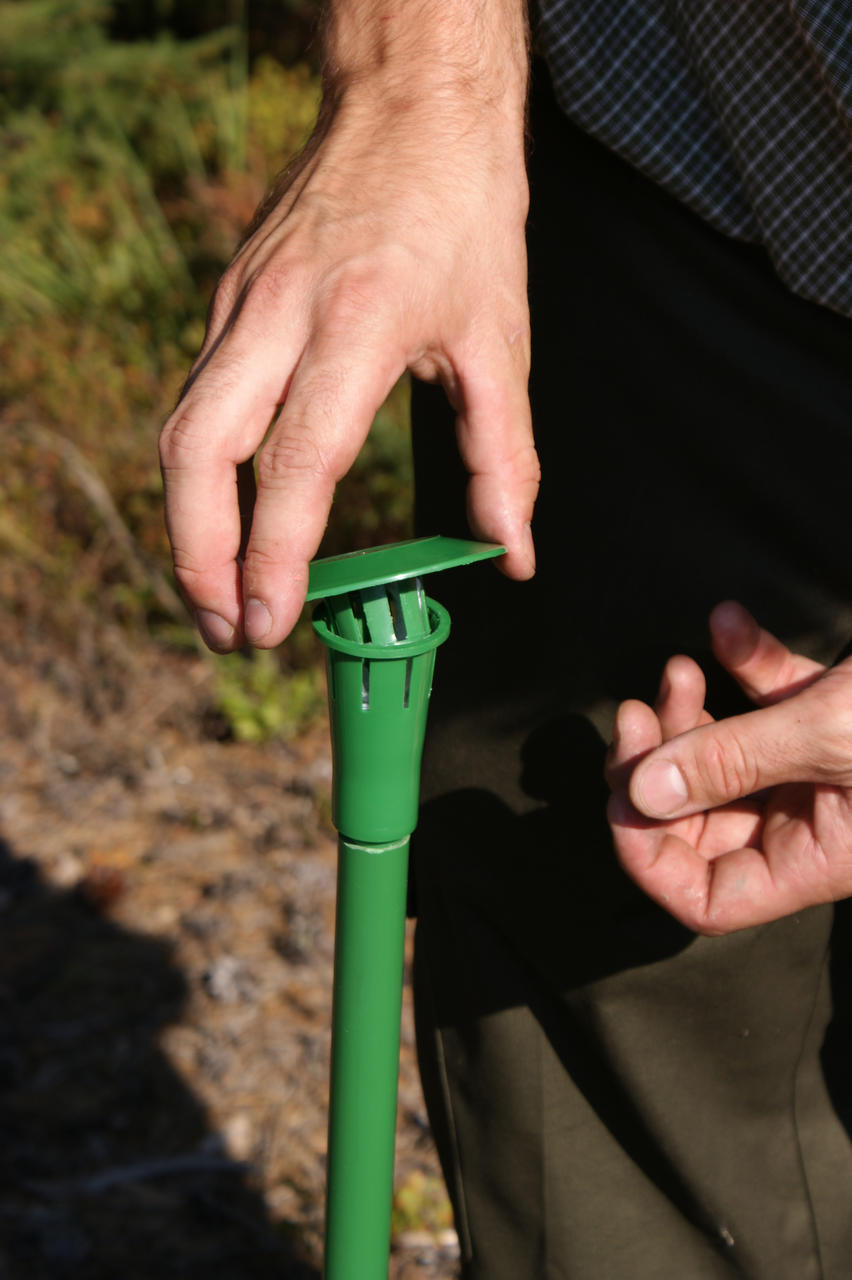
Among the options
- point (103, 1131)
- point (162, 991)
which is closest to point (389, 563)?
point (103, 1131)

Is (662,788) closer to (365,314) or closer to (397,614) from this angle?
(397,614)

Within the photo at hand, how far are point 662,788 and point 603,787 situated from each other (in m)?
0.23

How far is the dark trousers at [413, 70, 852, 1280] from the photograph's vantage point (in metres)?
1.22

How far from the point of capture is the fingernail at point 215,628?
1.03 m

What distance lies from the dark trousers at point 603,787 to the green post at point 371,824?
12.6 inches

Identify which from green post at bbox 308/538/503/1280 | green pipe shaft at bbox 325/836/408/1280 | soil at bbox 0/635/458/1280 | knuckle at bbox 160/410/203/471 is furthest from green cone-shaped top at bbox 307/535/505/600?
soil at bbox 0/635/458/1280

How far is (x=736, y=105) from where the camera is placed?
1208mm

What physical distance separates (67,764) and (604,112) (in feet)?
9.50

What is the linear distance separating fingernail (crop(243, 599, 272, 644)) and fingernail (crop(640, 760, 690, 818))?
41 cm

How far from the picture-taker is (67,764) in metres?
3.61

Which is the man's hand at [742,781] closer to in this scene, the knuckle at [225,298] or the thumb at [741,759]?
the thumb at [741,759]

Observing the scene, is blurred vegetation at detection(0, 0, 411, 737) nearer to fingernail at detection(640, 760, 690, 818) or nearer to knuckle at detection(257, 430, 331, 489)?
fingernail at detection(640, 760, 690, 818)

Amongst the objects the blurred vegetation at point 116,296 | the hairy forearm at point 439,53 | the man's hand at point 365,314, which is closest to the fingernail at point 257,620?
the man's hand at point 365,314

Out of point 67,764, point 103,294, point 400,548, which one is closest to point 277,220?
point 400,548
